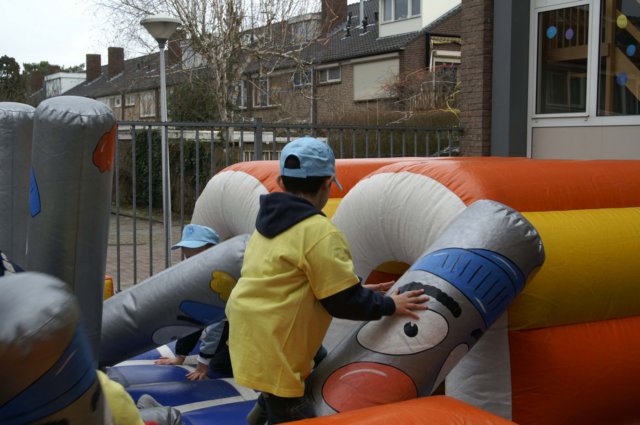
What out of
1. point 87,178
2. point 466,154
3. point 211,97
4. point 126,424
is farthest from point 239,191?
point 211,97

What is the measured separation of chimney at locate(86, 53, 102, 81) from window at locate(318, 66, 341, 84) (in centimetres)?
2444

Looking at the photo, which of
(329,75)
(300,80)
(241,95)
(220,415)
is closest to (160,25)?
(220,415)

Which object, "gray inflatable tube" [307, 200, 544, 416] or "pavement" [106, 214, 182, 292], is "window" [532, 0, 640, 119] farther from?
"pavement" [106, 214, 182, 292]

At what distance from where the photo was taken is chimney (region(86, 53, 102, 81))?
49.4 m

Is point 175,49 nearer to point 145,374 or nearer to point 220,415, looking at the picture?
point 145,374

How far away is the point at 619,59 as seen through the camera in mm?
6953

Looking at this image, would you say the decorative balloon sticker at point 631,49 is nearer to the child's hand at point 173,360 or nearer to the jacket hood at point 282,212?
the child's hand at point 173,360

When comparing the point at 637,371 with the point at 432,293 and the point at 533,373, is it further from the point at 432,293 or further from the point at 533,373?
the point at 432,293

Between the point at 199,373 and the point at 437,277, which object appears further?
the point at 199,373

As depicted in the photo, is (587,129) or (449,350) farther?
(587,129)

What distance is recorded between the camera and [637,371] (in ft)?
10.6

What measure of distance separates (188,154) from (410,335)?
14.3 m

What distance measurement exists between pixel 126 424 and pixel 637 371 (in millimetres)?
2277

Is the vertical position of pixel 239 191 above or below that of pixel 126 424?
above
